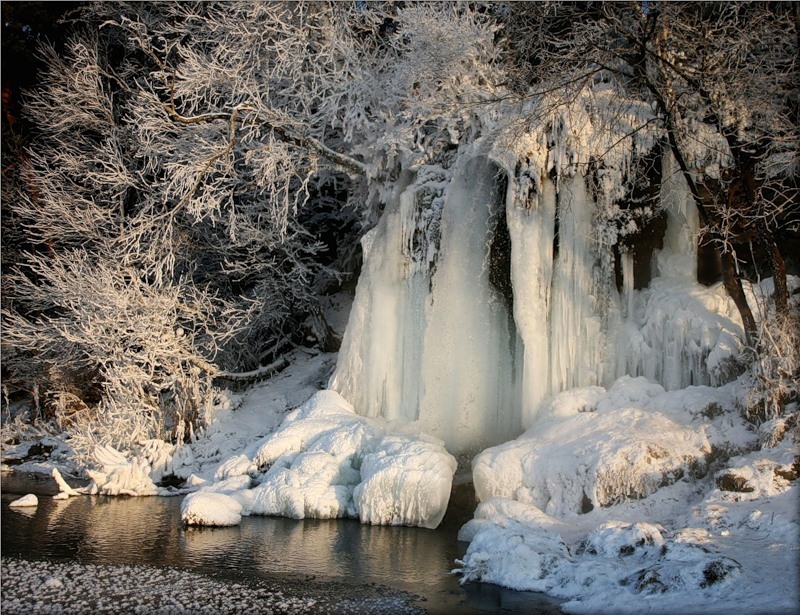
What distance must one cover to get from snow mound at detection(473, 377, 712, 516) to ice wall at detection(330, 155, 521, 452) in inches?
64.1

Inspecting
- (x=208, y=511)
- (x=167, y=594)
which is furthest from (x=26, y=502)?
(x=167, y=594)

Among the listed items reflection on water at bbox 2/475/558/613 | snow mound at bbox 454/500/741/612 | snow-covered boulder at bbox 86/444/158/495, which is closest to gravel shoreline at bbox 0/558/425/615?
reflection on water at bbox 2/475/558/613

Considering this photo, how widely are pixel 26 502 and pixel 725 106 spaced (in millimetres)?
10549

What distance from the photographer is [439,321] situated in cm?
1222

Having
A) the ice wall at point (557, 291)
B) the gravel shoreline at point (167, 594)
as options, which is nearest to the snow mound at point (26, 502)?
the gravel shoreline at point (167, 594)

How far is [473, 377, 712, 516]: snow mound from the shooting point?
8.74 m

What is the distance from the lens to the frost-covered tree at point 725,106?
9.27 meters

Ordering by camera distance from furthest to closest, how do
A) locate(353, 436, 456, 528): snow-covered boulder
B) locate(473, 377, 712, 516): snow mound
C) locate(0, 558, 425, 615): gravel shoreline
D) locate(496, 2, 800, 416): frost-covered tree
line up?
locate(353, 436, 456, 528): snow-covered boulder < locate(496, 2, 800, 416): frost-covered tree < locate(473, 377, 712, 516): snow mound < locate(0, 558, 425, 615): gravel shoreline

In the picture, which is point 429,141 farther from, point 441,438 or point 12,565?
point 12,565

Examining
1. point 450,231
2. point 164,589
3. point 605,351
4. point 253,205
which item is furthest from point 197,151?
point 164,589

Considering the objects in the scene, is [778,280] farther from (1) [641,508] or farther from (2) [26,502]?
(2) [26,502]

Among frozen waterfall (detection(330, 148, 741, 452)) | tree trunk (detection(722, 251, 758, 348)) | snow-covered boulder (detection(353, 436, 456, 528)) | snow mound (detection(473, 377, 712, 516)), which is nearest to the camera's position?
snow mound (detection(473, 377, 712, 516))

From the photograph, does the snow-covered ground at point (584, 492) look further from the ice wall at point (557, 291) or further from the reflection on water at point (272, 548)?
the ice wall at point (557, 291)

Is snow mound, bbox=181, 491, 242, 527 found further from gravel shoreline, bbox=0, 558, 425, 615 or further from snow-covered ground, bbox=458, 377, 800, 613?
snow-covered ground, bbox=458, 377, 800, 613
